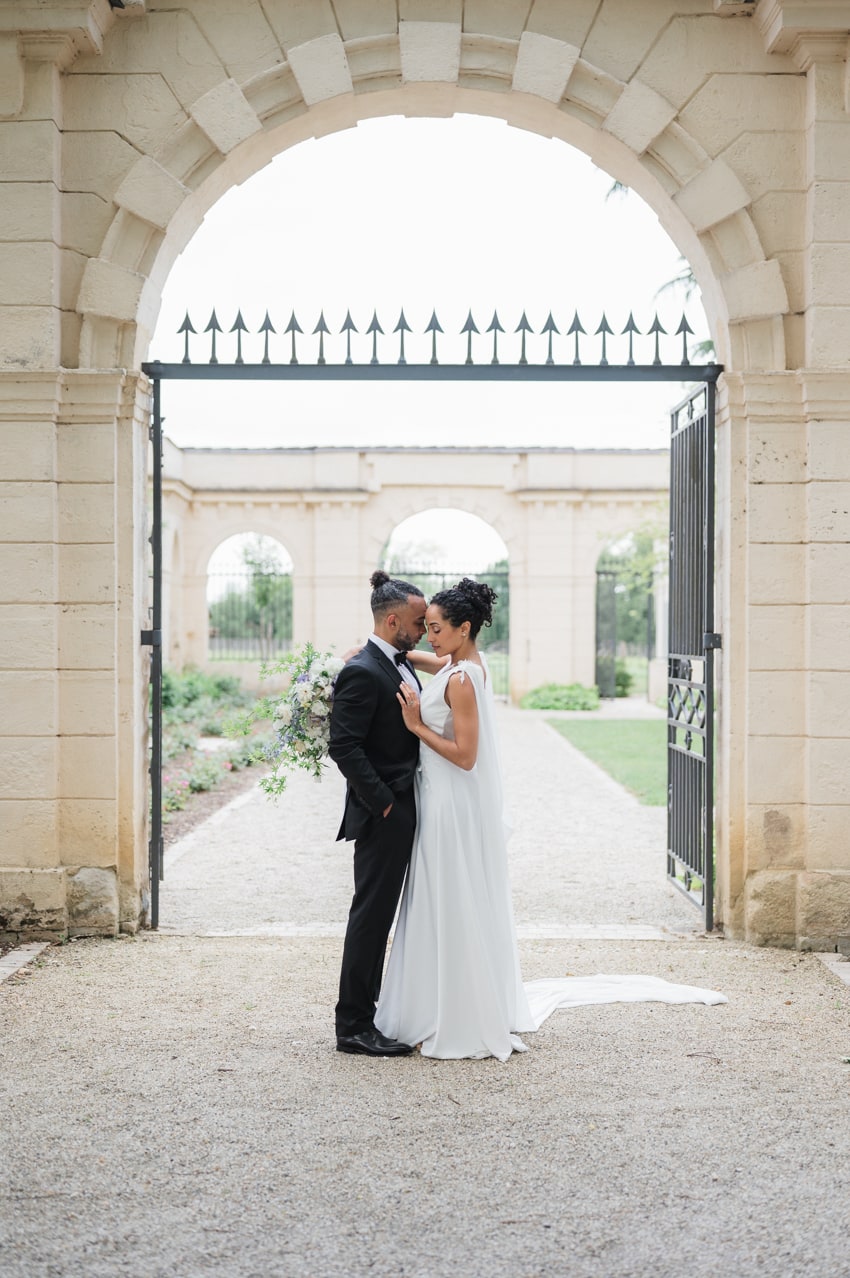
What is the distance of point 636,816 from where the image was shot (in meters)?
10.7

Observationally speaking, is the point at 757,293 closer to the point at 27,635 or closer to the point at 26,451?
the point at 26,451

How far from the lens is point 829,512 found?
5949 mm

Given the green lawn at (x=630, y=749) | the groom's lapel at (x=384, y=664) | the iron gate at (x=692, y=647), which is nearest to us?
the groom's lapel at (x=384, y=664)

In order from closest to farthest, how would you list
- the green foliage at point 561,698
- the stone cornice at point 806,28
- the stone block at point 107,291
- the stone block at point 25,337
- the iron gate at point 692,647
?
the stone cornice at point 806,28 → the stone block at point 25,337 → the stone block at point 107,291 → the iron gate at point 692,647 → the green foliage at point 561,698

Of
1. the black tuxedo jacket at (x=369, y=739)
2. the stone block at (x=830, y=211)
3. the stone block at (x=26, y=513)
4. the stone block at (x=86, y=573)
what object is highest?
the stone block at (x=830, y=211)

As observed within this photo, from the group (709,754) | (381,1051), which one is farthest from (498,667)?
(381,1051)

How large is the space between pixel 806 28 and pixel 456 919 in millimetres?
4672

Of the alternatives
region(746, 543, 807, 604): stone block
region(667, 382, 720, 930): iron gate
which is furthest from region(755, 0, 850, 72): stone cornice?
region(746, 543, 807, 604): stone block

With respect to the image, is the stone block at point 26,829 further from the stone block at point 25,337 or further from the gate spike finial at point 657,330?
the gate spike finial at point 657,330

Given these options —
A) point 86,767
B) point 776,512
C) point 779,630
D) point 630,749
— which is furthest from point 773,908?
point 630,749

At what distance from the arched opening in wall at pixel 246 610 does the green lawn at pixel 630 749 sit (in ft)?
24.9

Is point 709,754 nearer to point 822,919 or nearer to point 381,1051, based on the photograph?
point 822,919

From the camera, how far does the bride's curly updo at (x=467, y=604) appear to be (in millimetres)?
4480

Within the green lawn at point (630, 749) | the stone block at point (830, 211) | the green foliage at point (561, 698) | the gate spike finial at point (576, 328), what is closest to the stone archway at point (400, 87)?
the stone block at point (830, 211)
